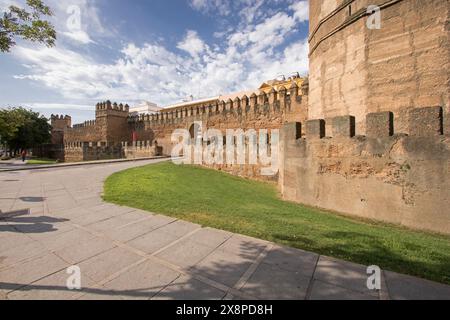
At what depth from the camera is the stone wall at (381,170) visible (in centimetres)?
484

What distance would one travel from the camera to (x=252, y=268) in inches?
101

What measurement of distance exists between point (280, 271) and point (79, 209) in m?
4.88

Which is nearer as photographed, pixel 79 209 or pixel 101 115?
pixel 79 209

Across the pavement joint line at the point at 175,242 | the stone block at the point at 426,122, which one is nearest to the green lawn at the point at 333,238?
the pavement joint line at the point at 175,242

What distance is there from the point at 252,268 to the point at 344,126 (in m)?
5.45

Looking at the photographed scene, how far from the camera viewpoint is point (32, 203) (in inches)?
222

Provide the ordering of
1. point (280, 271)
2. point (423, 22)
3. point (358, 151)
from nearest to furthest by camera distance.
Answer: point (280, 271)
point (358, 151)
point (423, 22)

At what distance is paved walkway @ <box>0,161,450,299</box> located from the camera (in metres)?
2.14

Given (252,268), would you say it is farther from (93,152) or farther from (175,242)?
(93,152)

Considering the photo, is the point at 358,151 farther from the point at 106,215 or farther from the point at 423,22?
the point at 106,215

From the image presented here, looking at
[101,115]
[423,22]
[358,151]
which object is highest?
[101,115]

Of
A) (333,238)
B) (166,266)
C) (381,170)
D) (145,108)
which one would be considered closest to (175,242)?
(166,266)

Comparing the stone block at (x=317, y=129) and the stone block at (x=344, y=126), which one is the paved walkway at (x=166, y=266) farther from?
the stone block at (x=317, y=129)

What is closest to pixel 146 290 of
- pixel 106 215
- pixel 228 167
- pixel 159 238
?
pixel 159 238
